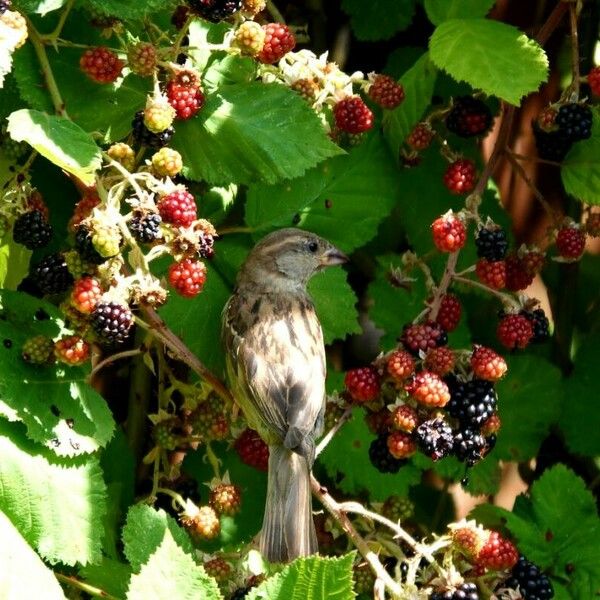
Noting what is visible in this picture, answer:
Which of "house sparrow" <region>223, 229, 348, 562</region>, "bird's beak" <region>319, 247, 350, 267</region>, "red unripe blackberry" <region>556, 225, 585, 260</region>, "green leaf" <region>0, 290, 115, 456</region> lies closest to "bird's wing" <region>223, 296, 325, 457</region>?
"house sparrow" <region>223, 229, 348, 562</region>

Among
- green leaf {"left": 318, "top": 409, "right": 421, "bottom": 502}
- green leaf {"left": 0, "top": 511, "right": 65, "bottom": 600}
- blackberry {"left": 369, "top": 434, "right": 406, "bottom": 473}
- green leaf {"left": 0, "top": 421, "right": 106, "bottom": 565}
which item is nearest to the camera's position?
green leaf {"left": 0, "top": 511, "right": 65, "bottom": 600}

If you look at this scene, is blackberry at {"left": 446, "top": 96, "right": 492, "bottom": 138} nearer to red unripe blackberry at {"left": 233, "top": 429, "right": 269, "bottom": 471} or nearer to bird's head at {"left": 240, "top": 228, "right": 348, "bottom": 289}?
bird's head at {"left": 240, "top": 228, "right": 348, "bottom": 289}

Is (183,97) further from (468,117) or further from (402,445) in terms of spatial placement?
(402,445)

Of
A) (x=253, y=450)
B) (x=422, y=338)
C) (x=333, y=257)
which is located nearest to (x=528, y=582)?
(x=422, y=338)

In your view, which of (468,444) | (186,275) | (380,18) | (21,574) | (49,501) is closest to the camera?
(21,574)

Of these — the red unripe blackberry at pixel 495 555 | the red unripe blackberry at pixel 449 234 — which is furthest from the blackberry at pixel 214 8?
the red unripe blackberry at pixel 495 555

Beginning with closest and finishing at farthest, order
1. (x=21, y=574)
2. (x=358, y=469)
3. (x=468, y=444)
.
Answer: (x=21, y=574), (x=468, y=444), (x=358, y=469)

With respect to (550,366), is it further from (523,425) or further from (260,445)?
(260,445)

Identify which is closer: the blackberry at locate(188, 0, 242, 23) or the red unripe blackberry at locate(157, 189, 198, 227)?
the red unripe blackberry at locate(157, 189, 198, 227)
